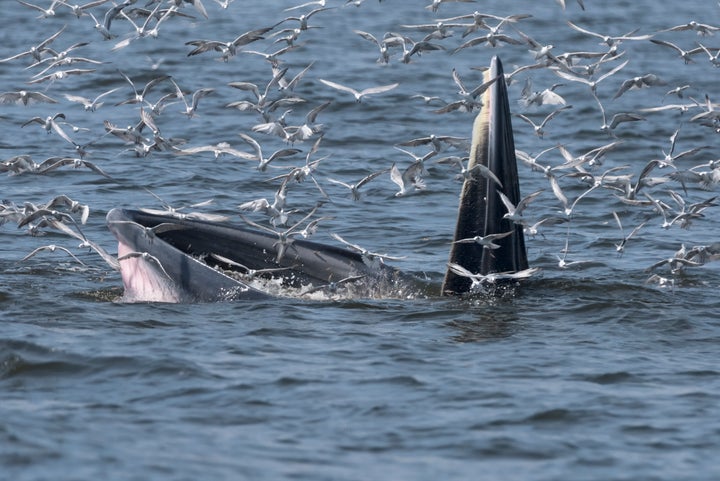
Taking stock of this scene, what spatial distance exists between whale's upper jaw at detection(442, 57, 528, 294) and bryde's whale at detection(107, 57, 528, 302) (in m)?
0.01

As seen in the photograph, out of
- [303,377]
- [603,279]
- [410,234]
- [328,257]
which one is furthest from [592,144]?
[303,377]

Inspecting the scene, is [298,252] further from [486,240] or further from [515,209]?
[515,209]

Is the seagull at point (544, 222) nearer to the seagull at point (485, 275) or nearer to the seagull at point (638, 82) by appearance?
the seagull at point (485, 275)

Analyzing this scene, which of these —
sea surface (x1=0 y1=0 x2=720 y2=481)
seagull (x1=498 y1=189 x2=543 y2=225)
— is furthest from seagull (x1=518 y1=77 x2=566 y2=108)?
seagull (x1=498 y1=189 x2=543 y2=225)

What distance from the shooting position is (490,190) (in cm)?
1515

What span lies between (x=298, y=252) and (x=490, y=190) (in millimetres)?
2296

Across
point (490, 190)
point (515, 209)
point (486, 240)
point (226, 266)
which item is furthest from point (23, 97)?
point (515, 209)

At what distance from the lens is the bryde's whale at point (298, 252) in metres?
15.1

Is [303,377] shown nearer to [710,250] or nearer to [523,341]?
[523,341]

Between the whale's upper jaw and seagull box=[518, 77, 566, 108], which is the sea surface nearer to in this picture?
the whale's upper jaw

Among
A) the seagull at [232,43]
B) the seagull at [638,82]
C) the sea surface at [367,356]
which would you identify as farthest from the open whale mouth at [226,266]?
the seagull at [638,82]

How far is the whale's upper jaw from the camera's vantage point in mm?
15039

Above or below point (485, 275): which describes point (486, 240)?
above

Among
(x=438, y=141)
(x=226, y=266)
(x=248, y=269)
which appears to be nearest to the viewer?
(x=438, y=141)
